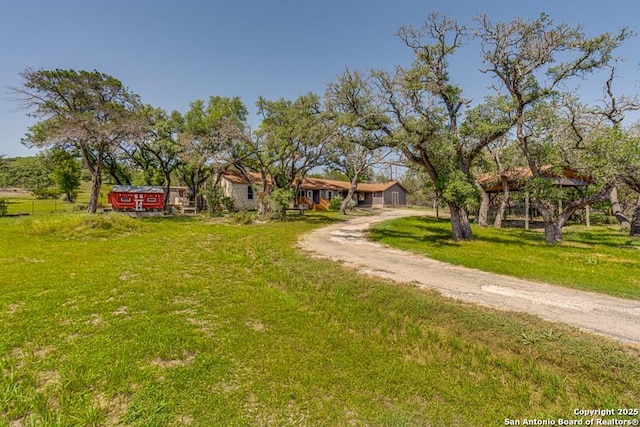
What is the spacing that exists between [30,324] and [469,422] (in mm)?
5775

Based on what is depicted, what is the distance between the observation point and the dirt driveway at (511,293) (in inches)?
169

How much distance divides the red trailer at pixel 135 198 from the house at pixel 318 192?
740cm

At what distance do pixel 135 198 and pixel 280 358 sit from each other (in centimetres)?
2184

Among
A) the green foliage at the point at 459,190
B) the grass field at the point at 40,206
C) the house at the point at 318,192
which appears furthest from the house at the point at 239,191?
the green foliage at the point at 459,190

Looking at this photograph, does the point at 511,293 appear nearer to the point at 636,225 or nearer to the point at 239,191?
the point at 636,225

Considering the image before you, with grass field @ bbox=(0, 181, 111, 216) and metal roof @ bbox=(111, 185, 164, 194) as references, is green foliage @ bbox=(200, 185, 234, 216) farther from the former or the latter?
grass field @ bbox=(0, 181, 111, 216)

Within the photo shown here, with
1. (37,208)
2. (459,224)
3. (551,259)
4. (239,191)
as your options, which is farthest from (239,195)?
(551,259)

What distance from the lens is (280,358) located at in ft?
11.0

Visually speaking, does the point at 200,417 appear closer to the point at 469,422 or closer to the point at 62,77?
the point at 469,422

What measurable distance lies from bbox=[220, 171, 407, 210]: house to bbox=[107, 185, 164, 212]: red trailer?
7.40m

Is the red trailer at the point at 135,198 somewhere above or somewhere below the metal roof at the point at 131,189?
below

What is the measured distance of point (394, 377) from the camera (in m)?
3.05

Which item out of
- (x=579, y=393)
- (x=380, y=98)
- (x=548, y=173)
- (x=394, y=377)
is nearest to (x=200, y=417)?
(x=394, y=377)

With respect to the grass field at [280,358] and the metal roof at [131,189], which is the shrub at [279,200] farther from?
the grass field at [280,358]
